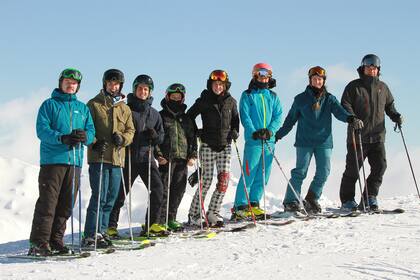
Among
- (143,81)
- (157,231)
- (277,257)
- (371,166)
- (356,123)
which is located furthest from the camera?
(371,166)

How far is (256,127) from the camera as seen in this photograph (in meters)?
9.49

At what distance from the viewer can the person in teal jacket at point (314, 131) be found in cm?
965

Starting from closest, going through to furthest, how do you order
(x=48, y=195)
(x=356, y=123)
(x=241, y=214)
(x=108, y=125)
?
(x=48, y=195)
(x=108, y=125)
(x=356, y=123)
(x=241, y=214)

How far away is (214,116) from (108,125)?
1784 millimetres

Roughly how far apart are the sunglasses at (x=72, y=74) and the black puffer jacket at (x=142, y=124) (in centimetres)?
123

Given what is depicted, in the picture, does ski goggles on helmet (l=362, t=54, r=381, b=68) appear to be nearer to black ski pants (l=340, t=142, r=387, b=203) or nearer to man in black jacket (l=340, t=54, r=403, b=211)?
man in black jacket (l=340, t=54, r=403, b=211)

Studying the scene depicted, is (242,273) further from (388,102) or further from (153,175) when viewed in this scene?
(388,102)

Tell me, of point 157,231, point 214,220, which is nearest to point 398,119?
point 214,220

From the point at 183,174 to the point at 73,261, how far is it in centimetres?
282

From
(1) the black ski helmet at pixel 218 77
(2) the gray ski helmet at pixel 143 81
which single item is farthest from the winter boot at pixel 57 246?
(1) the black ski helmet at pixel 218 77

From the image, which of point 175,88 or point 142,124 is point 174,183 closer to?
point 142,124

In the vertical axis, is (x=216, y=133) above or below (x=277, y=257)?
above

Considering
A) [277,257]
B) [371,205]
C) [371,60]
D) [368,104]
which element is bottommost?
[277,257]

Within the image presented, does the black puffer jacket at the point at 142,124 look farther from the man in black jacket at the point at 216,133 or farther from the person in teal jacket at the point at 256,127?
the person in teal jacket at the point at 256,127
